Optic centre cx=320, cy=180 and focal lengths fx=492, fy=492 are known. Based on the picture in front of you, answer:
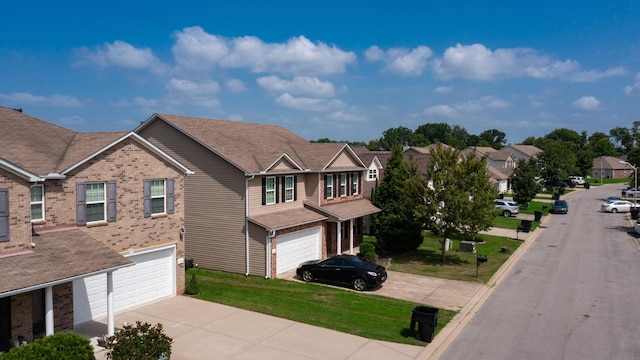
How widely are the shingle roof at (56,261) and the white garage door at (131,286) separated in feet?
5.79

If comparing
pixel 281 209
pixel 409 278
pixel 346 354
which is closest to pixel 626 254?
pixel 409 278

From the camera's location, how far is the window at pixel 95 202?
17.1 metres

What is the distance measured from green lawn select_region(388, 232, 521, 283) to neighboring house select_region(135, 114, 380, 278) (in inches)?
174

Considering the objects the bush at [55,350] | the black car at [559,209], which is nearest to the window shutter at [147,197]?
the bush at [55,350]

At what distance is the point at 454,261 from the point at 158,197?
1810 centimetres

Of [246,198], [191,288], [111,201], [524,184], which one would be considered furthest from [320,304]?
[524,184]

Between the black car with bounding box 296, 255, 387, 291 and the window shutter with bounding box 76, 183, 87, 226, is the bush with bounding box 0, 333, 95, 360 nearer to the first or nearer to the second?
the window shutter with bounding box 76, 183, 87, 226

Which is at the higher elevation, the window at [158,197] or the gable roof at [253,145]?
the gable roof at [253,145]

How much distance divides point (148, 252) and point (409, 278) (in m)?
13.0

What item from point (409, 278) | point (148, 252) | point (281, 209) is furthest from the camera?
point (281, 209)

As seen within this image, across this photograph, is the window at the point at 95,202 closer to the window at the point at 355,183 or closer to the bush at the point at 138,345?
the bush at the point at 138,345

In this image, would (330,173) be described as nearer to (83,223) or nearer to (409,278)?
(409,278)

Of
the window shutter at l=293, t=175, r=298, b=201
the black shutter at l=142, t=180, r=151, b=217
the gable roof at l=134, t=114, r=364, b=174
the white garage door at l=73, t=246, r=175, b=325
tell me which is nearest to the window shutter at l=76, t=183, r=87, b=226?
the white garage door at l=73, t=246, r=175, b=325

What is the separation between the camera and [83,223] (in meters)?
17.2
